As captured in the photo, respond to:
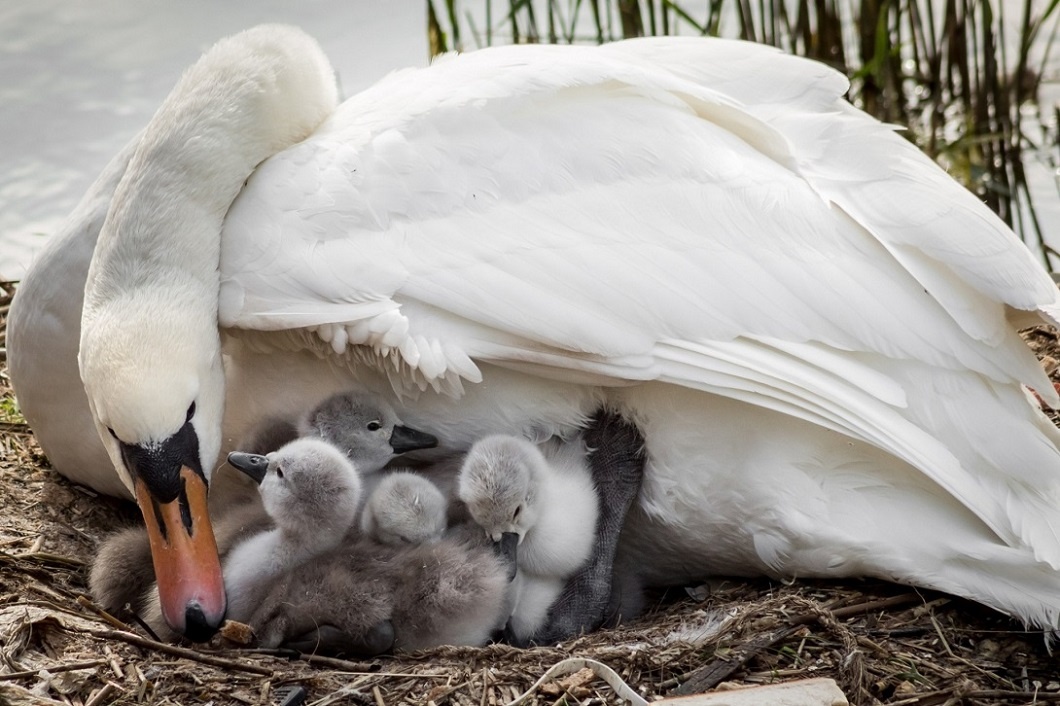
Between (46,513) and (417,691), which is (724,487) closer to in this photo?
(417,691)

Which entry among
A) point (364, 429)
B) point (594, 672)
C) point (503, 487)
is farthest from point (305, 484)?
point (594, 672)

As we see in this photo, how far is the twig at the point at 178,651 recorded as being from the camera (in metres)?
3.38

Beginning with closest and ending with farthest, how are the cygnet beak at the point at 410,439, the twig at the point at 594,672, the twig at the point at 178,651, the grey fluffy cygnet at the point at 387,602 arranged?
the twig at the point at 594,672 → the twig at the point at 178,651 → the grey fluffy cygnet at the point at 387,602 → the cygnet beak at the point at 410,439

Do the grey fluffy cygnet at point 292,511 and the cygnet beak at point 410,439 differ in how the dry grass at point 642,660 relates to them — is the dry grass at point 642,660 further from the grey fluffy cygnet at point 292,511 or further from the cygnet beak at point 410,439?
the cygnet beak at point 410,439

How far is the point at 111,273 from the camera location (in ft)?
12.0

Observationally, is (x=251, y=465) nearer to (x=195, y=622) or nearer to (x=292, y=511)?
(x=292, y=511)

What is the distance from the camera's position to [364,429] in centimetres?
373

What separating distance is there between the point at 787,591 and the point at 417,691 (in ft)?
3.36

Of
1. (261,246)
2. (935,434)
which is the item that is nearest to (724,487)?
(935,434)

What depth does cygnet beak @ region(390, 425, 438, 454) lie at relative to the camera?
3723mm

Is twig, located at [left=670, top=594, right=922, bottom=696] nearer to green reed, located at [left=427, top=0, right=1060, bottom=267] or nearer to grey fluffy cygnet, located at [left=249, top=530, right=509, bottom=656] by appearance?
grey fluffy cygnet, located at [left=249, top=530, right=509, bottom=656]

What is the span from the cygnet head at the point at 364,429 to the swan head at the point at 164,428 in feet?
1.07

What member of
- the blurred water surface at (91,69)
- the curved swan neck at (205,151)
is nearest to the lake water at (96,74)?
the blurred water surface at (91,69)

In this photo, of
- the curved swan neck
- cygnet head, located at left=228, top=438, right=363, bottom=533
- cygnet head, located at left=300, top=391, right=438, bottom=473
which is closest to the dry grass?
cygnet head, located at left=228, top=438, right=363, bottom=533
